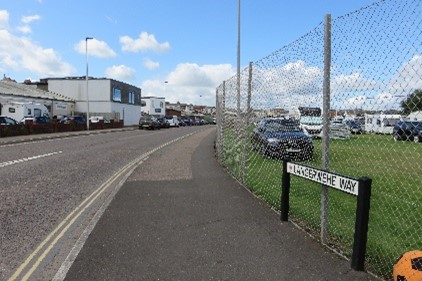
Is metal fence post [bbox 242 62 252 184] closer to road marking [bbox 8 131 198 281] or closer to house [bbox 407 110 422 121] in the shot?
road marking [bbox 8 131 198 281]

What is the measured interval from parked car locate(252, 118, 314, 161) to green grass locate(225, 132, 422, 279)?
0.26 meters

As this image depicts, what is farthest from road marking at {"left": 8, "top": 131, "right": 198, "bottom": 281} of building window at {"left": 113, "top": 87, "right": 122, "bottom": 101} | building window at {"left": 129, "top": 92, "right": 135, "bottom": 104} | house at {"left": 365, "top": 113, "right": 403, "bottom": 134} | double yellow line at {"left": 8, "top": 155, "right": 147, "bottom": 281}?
building window at {"left": 129, "top": 92, "right": 135, "bottom": 104}

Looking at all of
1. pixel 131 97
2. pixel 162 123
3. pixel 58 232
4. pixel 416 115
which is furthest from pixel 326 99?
pixel 131 97

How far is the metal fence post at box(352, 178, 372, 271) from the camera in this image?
13.9 ft

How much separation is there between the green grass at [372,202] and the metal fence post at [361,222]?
0.24 meters

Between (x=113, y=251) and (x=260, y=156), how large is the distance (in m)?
6.32

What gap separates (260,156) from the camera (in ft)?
35.5

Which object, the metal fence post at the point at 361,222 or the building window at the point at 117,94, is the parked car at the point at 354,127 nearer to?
the metal fence post at the point at 361,222

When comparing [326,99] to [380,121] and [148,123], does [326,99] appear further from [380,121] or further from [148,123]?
[148,123]

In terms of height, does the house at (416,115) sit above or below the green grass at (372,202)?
above

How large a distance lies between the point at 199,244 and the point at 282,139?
4.10 meters

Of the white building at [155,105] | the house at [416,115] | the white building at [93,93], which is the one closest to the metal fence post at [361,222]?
the house at [416,115]

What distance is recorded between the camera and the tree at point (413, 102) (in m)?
3.44

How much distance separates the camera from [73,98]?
212 ft
